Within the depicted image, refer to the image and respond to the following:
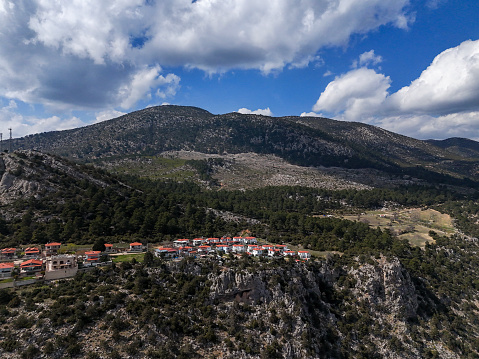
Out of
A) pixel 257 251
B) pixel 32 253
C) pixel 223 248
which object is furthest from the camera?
pixel 223 248

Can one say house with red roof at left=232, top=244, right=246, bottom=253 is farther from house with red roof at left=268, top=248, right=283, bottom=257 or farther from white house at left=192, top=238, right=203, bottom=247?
white house at left=192, top=238, right=203, bottom=247

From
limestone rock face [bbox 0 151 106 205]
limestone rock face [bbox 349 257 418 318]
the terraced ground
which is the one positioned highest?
limestone rock face [bbox 0 151 106 205]

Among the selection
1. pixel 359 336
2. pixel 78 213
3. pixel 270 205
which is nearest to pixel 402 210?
pixel 270 205

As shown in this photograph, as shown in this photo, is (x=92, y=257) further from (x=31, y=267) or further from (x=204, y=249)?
(x=204, y=249)

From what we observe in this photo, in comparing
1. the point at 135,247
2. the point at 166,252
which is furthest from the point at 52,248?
the point at 166,252

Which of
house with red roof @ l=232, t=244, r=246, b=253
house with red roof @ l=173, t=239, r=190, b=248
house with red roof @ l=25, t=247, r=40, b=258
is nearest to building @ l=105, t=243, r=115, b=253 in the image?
house with red roof @ l=25, t=247, r=40, b=258

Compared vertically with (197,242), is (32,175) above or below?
above

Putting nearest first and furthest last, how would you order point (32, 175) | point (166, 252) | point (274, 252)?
1. point (166, 252)
2. point (274, 252)
3. point (32, 175)

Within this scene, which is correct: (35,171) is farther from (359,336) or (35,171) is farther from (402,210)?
(402,210)
